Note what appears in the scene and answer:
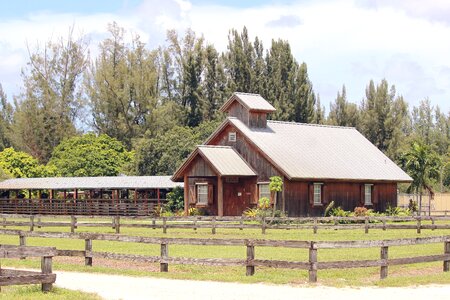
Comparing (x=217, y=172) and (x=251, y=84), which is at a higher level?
(x=251, y=84)

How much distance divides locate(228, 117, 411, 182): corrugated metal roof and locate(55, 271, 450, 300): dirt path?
3421 cm

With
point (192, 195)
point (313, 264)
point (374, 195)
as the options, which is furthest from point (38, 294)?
point (374, 195)

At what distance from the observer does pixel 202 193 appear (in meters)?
60.0

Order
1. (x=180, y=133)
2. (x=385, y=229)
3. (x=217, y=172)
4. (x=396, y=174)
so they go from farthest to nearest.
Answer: (x=180, y=133) < (x=396, y=174) < (x=217, y=172) < (x=385, y=229)

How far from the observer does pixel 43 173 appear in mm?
90688

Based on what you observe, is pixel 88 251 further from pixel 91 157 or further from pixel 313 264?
pixel 91 157

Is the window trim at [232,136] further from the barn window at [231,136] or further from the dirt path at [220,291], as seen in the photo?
the dirt path at [220,291]

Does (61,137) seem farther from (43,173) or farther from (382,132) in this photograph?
(382,132)

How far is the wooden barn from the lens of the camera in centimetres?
5669

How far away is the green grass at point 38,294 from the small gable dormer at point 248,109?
4204 cm

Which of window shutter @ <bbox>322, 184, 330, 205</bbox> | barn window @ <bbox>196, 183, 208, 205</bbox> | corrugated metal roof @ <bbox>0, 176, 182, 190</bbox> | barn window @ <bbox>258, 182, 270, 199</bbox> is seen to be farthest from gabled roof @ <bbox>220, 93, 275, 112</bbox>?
corrugated metal roof @ <bbox>0, 176, 182, 190</bbox>

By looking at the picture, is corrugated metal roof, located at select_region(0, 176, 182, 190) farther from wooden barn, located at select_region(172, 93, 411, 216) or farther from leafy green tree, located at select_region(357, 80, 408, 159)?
leafy green tree, located at select_region(357, 80, 408, 159)

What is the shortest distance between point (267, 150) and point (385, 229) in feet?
45.1

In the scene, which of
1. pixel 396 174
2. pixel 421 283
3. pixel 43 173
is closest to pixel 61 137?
pixel 43 173
